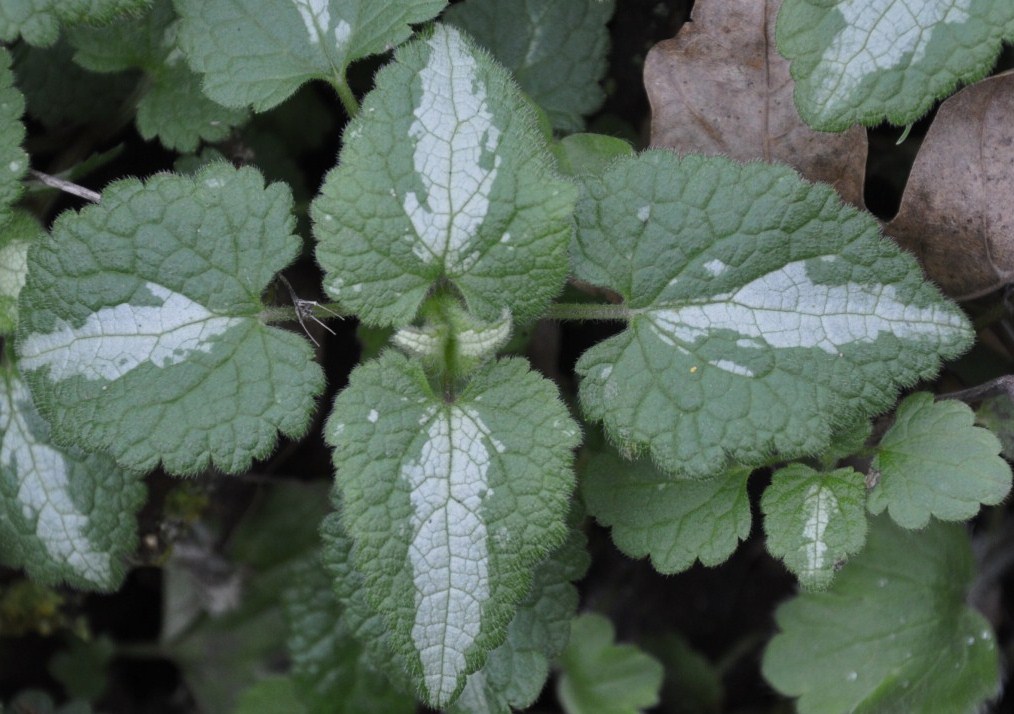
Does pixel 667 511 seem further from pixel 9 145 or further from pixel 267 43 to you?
pixel 9 145

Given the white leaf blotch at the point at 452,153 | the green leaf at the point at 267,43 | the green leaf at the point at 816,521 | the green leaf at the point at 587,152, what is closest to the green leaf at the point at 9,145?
the green leaf at the point at 267,43

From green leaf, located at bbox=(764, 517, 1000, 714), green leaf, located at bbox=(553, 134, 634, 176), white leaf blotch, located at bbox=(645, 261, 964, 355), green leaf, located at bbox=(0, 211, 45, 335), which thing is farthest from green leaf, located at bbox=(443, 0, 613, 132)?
green leaf, located at bbox=(764, 517, 1000, 714)

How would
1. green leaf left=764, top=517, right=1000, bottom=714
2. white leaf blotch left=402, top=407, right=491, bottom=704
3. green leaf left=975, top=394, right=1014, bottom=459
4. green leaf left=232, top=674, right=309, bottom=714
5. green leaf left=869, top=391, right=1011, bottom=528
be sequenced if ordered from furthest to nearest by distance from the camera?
1. green leaf left=232, top=674, right=309, bottom=714
2. green leaf left=764, top=517, right=1000, bottom=714
3. green leaf left=975, top=394, right=1014, bottom=459
4. green leaf left=869, top=391, right=1011, bottom=528
5. white leaf blotch left=402, top=407, right=491, bottom=704

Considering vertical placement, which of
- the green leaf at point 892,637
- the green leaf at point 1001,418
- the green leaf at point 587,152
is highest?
the green leaf at point 587,152

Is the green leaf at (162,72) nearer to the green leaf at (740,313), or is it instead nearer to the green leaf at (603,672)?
the green leaf at (740,313)

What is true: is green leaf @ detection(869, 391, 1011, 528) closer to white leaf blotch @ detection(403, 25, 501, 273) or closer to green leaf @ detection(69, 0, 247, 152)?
white leaf blotch @ detection(403, 25, 501, 273)

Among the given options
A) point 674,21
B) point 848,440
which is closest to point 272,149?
point 674,21
